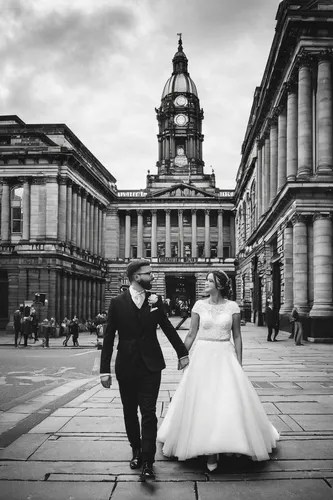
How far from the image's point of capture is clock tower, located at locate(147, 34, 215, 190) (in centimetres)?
8844

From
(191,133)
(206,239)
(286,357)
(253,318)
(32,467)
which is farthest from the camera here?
(191,133)

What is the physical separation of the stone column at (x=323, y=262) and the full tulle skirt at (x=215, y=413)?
2001 centimetres

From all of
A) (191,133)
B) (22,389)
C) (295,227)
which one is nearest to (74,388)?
(22,389)

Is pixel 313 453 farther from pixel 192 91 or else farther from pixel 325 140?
pixel 192 91

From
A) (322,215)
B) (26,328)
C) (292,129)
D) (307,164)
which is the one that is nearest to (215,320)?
(322,215)

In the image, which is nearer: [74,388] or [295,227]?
[74,388]

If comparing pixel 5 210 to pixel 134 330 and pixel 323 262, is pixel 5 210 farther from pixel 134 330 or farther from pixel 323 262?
pixel 134 330

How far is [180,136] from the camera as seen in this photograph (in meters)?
91.1

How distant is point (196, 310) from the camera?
247 inches

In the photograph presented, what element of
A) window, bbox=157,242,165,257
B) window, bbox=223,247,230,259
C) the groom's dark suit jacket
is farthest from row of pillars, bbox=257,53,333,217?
window, bbox=223,247,230,259

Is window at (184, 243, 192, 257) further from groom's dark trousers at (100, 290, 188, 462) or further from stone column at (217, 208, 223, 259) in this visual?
groom's dark trousers at (100, 290, 188, 462)

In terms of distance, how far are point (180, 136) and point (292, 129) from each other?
206 ft

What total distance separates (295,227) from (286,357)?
410 inches

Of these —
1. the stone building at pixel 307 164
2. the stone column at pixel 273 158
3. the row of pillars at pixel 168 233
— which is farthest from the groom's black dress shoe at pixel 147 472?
the row of pillars at pixel 168 233
